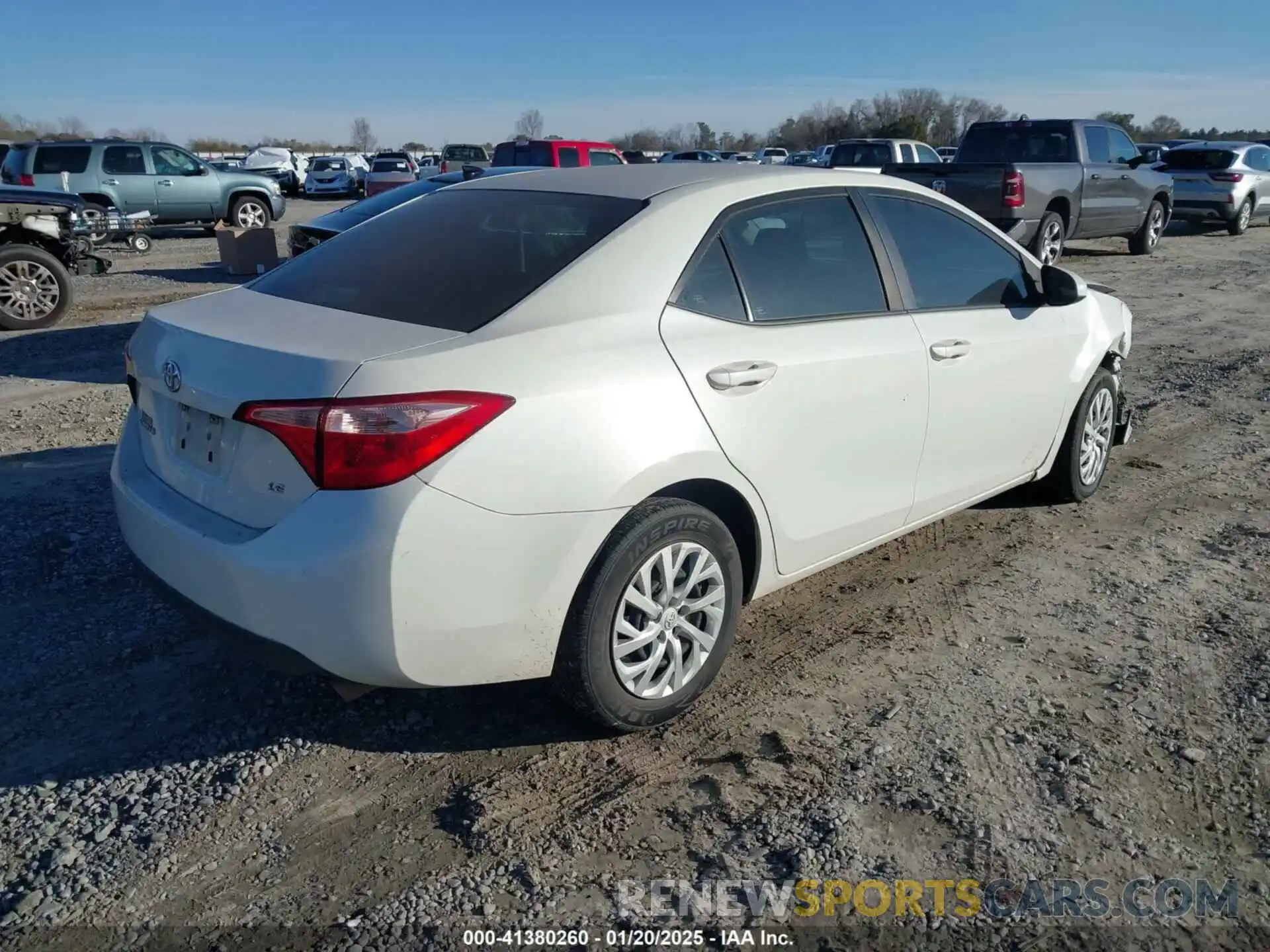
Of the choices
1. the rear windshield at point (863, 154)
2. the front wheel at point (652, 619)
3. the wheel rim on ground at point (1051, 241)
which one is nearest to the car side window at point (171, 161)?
the rear windshield at point (863, 154)

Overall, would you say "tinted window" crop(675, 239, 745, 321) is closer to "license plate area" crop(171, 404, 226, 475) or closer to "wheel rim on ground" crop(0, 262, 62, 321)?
"license plate area" crop(171, 404, 226, 475)

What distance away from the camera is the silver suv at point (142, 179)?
58.4 ft

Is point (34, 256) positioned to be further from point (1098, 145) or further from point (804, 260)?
point (1098, 145)

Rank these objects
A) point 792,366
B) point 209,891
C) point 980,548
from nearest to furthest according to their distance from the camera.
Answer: point 209,891 < point 792,366 < point 980,548

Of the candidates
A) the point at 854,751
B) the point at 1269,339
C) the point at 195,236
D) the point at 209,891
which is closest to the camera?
the point at 209,891

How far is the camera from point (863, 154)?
20.2 m

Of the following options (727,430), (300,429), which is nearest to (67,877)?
(300,429)

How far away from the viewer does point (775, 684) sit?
370 centimetres

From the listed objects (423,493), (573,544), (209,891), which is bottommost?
(209,891)

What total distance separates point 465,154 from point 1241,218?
2159 centimetres

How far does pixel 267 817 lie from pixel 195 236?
65.2 ft

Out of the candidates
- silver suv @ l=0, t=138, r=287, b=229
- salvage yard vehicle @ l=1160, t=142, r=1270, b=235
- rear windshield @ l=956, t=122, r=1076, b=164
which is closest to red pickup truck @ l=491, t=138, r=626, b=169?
silver suv @ l=0, t=138, r=287, b=229

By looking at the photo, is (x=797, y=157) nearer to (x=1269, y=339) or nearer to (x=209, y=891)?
(x=1269, y=339)

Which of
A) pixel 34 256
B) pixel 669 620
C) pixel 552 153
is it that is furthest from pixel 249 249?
pixel 669 620
